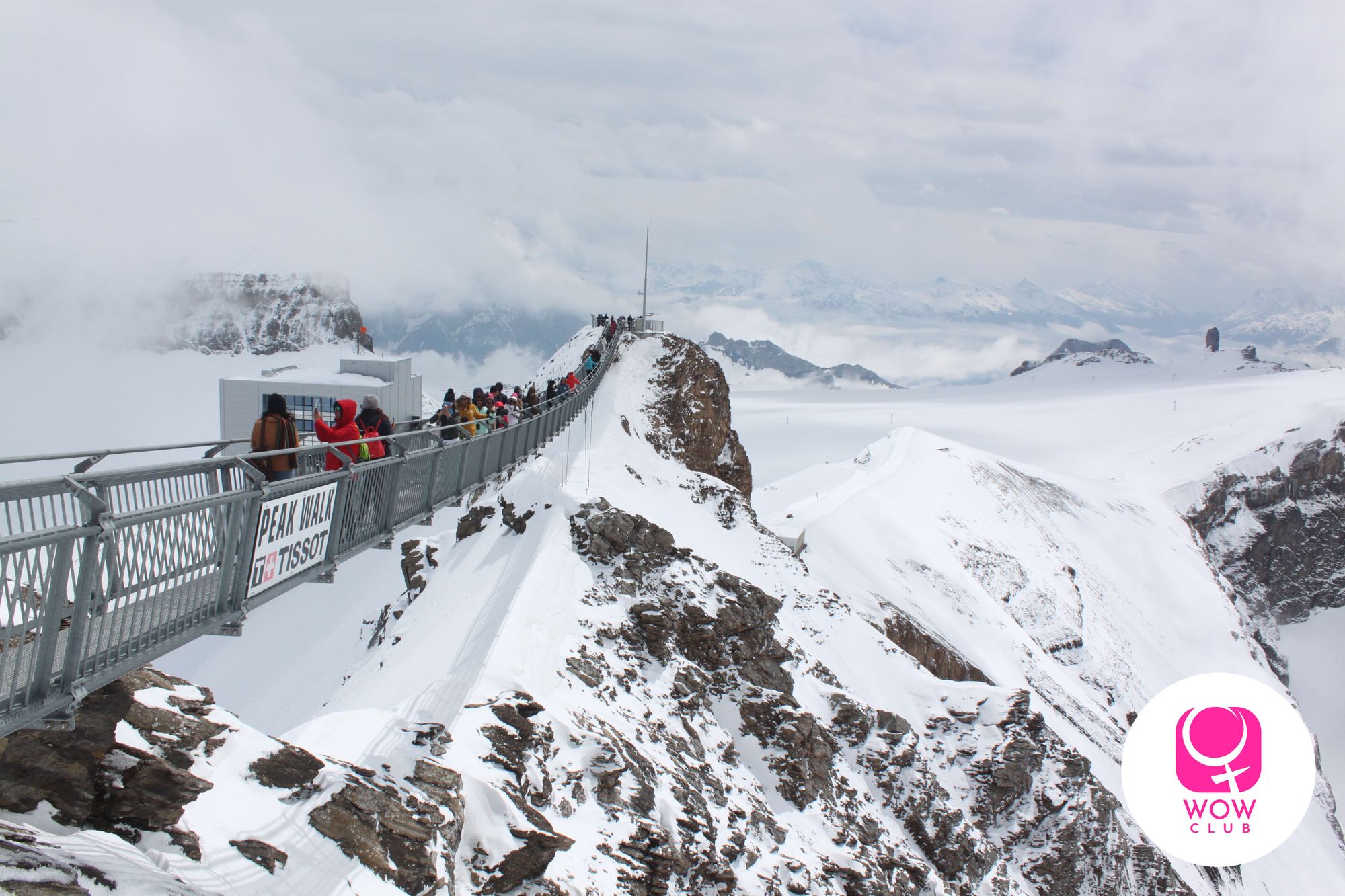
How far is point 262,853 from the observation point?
7750 millimetres

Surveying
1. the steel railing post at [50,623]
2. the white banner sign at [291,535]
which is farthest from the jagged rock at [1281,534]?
the steel railing post at [50,623]

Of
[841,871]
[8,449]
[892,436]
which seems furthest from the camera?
[8,449]

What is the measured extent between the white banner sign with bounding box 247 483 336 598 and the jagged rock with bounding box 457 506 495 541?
13.5 m

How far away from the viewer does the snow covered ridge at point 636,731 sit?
8.77 meters

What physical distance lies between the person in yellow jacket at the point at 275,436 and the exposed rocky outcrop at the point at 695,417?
90.4ft

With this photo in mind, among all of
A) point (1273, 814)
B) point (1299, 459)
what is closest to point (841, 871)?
point (1273, 814)

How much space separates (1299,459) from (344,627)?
539 feet

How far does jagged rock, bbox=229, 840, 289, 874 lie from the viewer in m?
7.65

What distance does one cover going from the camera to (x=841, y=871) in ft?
56.8

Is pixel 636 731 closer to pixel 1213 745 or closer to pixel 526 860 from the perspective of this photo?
pixel 526 860

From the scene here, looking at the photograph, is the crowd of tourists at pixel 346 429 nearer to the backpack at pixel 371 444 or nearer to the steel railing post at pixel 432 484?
the backpack at pixel 371 444

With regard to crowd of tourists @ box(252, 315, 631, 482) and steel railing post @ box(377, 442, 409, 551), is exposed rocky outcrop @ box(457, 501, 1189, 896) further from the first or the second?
crowd of tourists @ box(252, 315, 631, 482)

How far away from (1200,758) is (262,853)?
31816mm

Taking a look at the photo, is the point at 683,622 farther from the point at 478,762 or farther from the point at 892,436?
the point at 892,436
